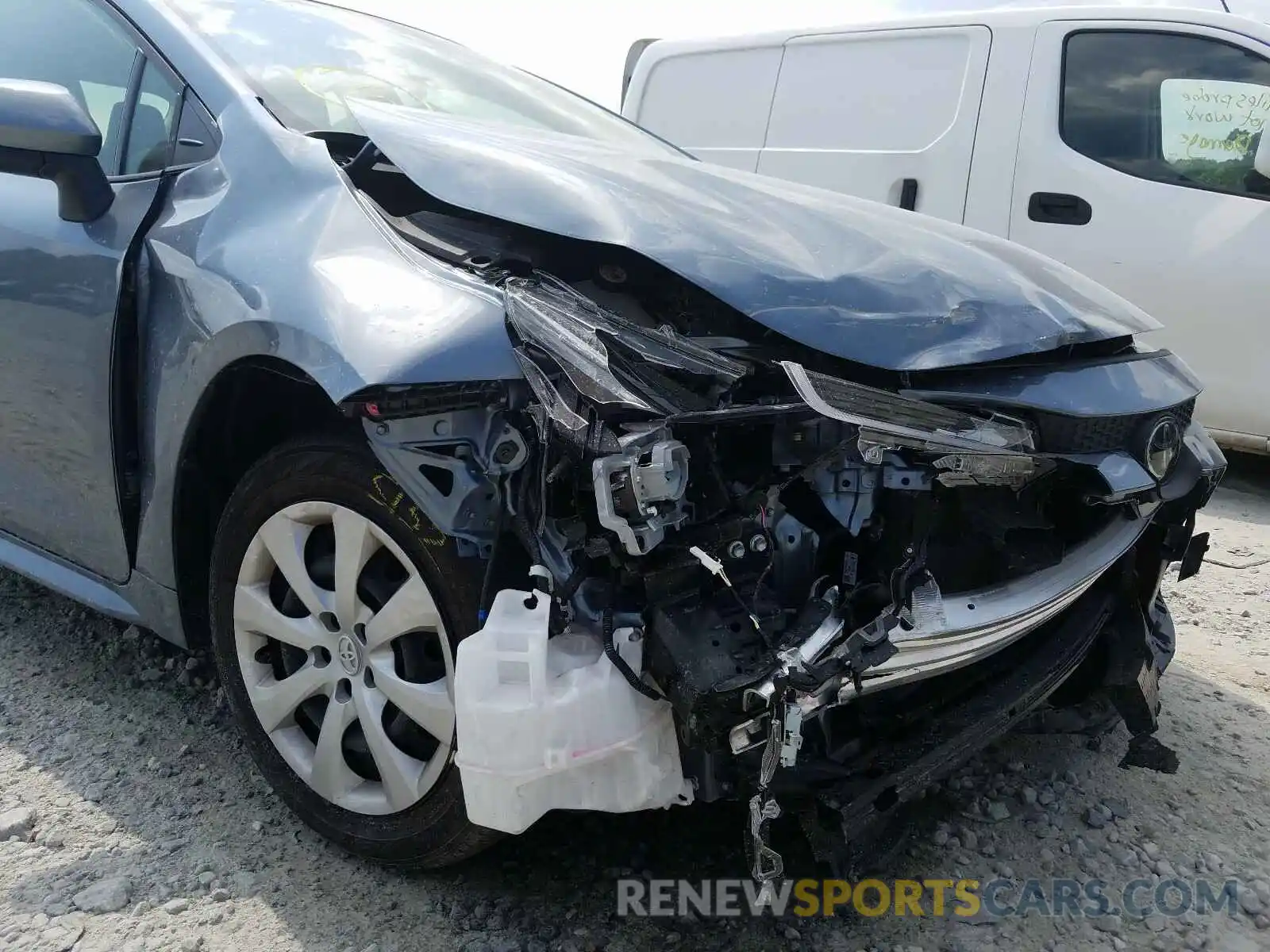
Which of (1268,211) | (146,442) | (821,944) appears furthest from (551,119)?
(1268,211)

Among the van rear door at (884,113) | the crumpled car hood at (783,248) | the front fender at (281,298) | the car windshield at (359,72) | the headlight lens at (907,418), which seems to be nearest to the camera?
the headlight lens at (907,418)

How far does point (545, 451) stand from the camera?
1.61 m

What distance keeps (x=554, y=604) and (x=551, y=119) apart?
5.92 feet

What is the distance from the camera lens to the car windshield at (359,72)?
7.75ft

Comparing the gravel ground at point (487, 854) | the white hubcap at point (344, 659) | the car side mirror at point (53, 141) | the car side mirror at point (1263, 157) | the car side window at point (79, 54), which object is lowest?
the gravel ground at point (487, 854)

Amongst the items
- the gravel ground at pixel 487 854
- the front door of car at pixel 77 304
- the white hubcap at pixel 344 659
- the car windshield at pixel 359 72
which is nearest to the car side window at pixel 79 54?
the front door of car at pixel 77 304

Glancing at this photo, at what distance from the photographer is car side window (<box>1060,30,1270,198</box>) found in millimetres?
4434

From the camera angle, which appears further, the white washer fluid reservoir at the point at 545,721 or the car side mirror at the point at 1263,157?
the car side mirror at the point at 1263,157

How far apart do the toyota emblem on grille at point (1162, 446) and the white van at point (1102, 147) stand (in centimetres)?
290

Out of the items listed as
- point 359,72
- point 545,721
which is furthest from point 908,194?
point 545,721

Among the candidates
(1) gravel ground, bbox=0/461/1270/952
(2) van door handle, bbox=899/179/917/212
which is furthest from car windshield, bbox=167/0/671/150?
(2) van door handle, bbox=899/179/917/212

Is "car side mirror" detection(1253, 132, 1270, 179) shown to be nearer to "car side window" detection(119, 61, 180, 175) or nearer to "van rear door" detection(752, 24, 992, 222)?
"van rear door" detection(752, 24, 992, 222)

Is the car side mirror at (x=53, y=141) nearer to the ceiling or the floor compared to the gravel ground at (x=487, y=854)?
nearer to the ceiling

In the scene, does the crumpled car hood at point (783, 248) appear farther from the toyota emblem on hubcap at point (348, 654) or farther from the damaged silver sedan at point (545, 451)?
the toyota emblem on hubcap at point (348, 654)
